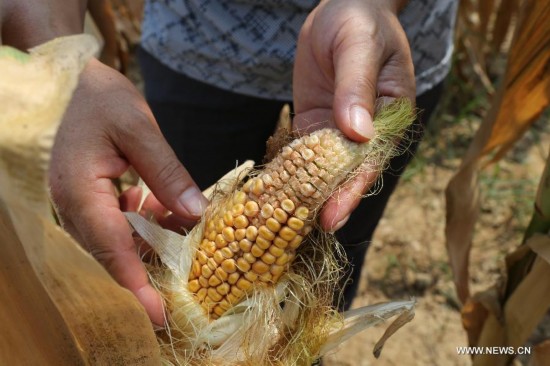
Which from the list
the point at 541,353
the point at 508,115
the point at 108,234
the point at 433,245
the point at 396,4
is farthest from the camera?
Answer: the point at 433,245

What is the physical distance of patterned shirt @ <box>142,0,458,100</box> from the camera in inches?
47.7

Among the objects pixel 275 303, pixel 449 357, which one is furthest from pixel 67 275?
pixel 449 357

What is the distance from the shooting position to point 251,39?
4.05 feet

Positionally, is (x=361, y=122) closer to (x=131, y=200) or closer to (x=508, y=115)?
(x=131, y=200)

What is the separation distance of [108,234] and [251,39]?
0.57 metres

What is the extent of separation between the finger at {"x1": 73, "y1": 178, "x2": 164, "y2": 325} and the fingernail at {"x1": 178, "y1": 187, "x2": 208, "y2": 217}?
10 cm

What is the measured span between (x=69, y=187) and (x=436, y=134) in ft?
7.77

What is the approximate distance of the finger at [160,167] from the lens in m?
0.85

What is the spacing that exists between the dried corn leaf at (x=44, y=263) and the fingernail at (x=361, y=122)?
0.36 metres

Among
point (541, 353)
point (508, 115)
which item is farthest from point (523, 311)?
point (508, 115)

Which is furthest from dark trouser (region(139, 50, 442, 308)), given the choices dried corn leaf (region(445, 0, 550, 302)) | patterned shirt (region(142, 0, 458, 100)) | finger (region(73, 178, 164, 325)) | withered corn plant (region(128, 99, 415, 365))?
finger (region(73, 178, 164, 325))

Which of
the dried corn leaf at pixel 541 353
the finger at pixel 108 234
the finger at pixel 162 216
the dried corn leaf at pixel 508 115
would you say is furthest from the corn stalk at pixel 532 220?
the finger at pixel 108 234

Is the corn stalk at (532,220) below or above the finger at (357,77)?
below

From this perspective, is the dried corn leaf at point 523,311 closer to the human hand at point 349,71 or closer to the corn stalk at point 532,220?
the corn stalk at point 532,220
